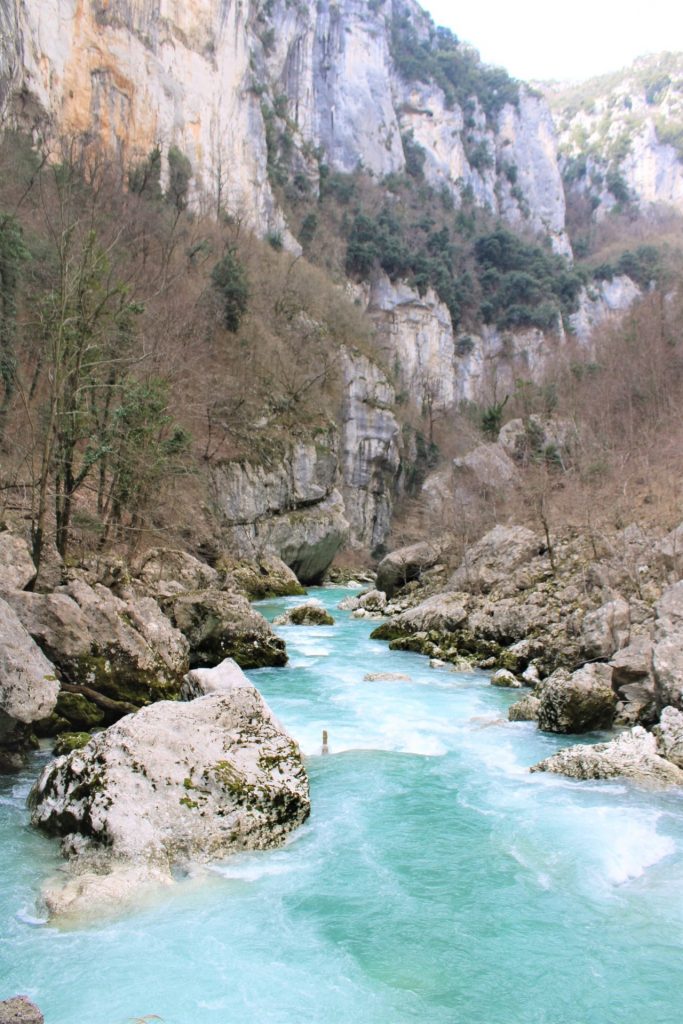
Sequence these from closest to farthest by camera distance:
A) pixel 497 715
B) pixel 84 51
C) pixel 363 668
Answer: pixel 497 715 → pixel 363 668 → pixel 84 51

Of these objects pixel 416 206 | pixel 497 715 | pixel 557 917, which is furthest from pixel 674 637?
pixel 416 206

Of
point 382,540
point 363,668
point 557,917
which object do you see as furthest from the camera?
point 382,540

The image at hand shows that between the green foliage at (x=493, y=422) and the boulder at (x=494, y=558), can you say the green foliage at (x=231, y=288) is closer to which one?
the green foliage at (x=493, y=422)

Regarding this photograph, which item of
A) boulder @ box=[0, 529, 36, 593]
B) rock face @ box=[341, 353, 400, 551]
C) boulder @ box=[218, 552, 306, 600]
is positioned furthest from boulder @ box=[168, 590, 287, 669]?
rock face @ box=[341, 353, 400, 551]

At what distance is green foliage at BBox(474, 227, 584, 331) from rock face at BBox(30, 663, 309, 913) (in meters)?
75.4

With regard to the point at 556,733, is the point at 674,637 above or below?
above

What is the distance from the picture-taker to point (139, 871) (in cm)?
625

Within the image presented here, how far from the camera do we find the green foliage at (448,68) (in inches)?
3716

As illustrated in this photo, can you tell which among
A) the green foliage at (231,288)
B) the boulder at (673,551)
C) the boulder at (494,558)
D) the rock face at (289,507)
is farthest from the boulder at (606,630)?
the green foliage at (231,288)

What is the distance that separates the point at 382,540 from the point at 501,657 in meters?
32.9

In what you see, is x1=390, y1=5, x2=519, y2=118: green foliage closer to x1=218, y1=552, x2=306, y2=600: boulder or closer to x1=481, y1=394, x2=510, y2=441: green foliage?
x1=481, y1=394, x2=510, y2=441: green foliage

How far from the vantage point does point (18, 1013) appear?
152 inches

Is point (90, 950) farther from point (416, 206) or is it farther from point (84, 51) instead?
point (416, 206)

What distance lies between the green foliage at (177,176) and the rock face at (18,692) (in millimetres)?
44018
